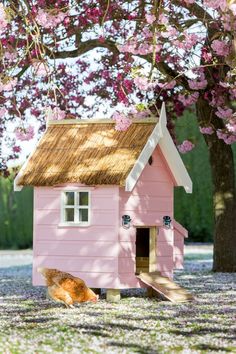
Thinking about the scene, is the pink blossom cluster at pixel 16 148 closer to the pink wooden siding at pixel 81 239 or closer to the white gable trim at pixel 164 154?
the pink wooden siding at pixel 81 239

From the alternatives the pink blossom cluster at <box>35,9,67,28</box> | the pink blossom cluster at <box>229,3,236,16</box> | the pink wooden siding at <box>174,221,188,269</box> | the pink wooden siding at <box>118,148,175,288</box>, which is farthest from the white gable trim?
the pink blossom cluster at <box>229,3,236,16</box>

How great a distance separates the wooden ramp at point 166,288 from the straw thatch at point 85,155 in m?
1.98

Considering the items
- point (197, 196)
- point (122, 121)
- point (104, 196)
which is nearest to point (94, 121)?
point (122, 121)

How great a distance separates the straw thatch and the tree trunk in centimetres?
553

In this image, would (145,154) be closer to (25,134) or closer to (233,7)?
(25,134)

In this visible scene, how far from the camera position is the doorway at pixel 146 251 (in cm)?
1717

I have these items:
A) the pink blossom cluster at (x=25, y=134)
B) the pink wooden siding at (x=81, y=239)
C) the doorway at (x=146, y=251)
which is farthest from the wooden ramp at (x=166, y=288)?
the pink blossom cluster at (x=25, y=134)

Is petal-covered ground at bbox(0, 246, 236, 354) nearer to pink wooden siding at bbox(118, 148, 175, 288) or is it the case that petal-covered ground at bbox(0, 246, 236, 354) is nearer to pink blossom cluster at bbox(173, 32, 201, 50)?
pink wooden siding at bbox(118, 148, 175, 288)

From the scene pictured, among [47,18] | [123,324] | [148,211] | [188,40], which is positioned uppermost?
[47,18]

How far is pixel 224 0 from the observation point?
12578 millimetres

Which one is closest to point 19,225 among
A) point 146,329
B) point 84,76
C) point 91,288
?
point 84,76

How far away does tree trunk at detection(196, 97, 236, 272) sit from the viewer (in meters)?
22.3

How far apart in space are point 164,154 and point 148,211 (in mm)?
1213

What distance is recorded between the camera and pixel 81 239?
16.6 metres
